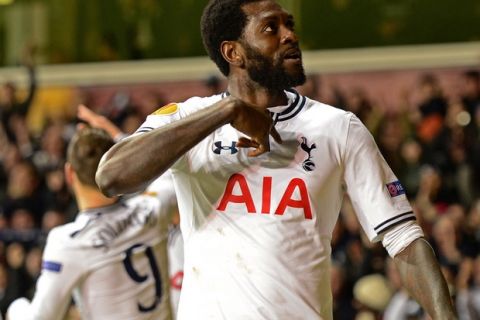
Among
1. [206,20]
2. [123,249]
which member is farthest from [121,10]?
A: [206,20]

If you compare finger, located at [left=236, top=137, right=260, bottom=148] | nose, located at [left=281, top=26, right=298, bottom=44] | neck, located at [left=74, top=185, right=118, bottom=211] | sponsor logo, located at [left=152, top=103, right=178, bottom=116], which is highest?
nose, located at [left=281, top=26, right=298, bottom=44]

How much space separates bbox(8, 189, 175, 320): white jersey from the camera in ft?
19.7

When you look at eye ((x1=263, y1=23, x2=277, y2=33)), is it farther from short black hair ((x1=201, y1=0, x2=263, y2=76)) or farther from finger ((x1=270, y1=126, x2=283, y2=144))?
finger ((x1=270, y1=126, x2=283, y2=144))

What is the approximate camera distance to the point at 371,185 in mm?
4246

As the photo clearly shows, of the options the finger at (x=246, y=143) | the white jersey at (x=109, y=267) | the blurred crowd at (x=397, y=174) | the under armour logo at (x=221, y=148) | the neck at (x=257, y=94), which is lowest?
the blurred crowd at (x=397, y=174)

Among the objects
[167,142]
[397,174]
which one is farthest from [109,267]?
[397,174]

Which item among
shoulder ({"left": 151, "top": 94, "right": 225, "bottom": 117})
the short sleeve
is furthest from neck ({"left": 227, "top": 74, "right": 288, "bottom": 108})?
the short sleeve

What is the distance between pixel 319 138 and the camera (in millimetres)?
4273

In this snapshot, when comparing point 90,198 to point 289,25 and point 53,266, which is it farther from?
point 289,25

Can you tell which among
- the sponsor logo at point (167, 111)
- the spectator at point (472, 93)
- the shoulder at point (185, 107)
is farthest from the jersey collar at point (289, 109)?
the spectator at point (472, 93)

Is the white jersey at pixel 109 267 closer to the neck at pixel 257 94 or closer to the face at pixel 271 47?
the neck at pixel 257 94

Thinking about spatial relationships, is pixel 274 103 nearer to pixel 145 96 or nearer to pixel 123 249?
pixel 123 249

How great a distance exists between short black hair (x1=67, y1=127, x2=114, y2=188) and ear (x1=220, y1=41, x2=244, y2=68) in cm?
193

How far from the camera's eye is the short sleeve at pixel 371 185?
13.9 ft
